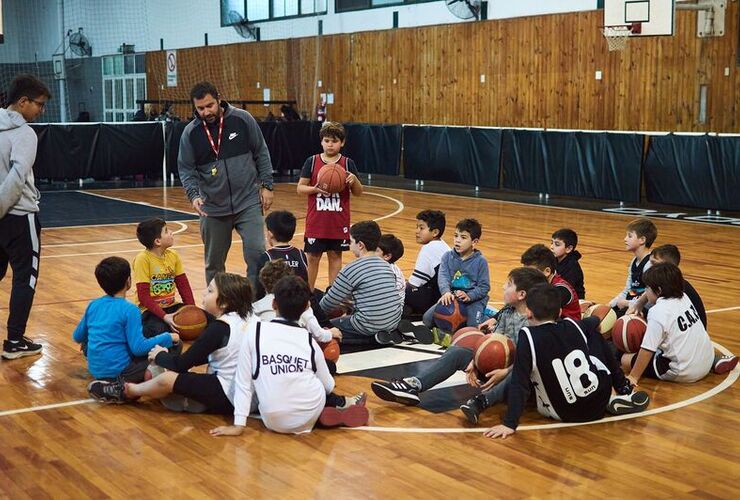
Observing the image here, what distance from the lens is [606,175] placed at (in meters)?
17.6

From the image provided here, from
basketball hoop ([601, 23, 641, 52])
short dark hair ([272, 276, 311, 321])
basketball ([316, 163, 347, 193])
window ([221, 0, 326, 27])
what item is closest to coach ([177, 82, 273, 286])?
basketball ([316, 163, 347, 193])

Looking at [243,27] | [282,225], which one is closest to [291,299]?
[282,225]

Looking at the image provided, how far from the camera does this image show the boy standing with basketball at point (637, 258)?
7.24 metres

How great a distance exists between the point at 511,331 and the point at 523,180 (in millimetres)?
13474

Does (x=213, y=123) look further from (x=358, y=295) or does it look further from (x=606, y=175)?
(x=606, y=175)

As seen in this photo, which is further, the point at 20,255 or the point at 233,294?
the point at 20,255

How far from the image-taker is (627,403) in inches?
220

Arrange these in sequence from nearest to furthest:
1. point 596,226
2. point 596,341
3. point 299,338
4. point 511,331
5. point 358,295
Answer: point 299,338
point 596,341
point 511,331
point 358,295
point 596,226

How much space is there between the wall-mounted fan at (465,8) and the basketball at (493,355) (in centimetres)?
1735

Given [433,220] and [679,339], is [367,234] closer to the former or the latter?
[433,220]

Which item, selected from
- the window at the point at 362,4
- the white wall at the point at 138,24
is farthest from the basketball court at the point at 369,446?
the white wall at the point at 138,24

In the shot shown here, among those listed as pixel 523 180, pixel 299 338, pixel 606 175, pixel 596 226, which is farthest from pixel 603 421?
pixel 523 180

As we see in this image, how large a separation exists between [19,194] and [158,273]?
1.08 m

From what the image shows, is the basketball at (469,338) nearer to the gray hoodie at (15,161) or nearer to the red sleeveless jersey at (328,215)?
the red sleeveless jersey at (328,215)
